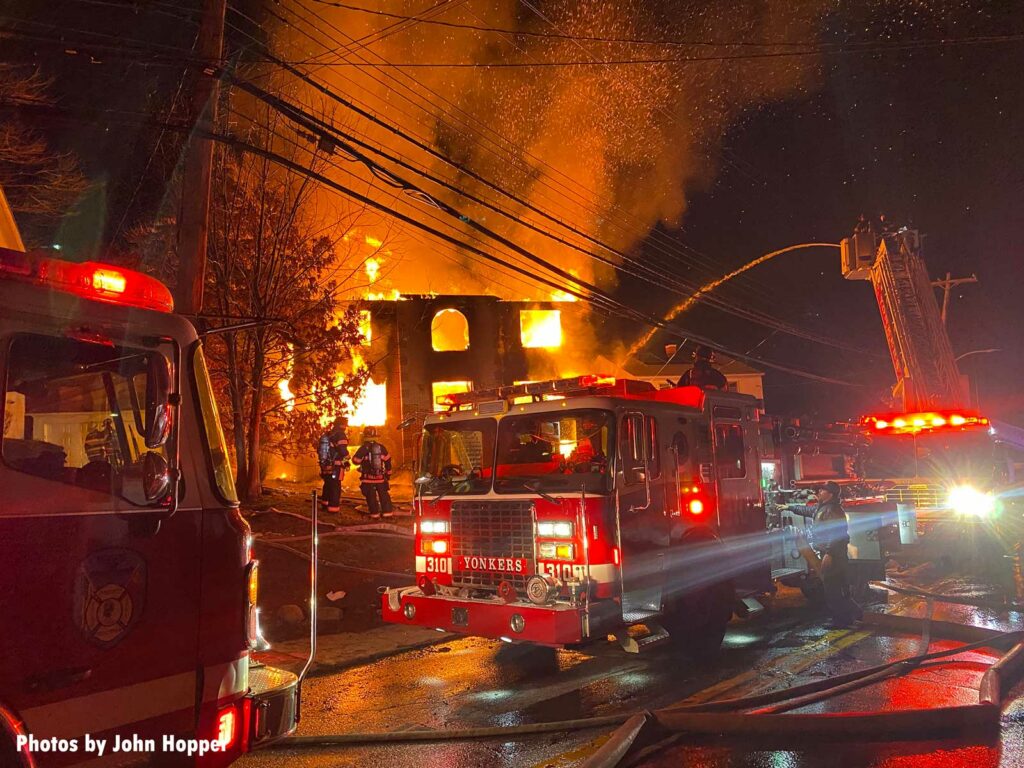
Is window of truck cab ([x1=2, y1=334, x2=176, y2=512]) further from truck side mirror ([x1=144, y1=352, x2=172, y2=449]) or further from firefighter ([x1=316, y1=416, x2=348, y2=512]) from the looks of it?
firefighter ([x1=316, y1=416, x2=348, y2=512])

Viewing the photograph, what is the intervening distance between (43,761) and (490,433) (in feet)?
16.0

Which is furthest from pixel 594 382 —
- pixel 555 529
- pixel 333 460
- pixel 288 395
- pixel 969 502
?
pixel 288 395

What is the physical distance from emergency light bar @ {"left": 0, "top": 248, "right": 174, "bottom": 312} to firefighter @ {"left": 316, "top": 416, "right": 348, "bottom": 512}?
10285mm

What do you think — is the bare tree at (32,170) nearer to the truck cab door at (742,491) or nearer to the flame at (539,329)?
the truck cab door at (742,491)

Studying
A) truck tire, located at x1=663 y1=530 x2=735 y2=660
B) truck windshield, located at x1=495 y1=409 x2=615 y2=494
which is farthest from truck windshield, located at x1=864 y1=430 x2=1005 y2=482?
truck windshield, located at x1=495 y1=409 x2=615 y2=494

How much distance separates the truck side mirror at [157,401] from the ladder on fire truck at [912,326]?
36.0 ft

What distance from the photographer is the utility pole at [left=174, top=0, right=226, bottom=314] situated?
7938 mm

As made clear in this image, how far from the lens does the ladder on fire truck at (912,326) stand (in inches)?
437

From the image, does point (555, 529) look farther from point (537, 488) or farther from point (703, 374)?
point (703, 374)

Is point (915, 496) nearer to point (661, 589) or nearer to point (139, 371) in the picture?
point (661, 589)

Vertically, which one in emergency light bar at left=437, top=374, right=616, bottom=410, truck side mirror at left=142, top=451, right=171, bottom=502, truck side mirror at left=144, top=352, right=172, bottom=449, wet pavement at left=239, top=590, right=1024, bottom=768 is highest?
emergency light bar at left=437, top=374, right=616, bottom=410

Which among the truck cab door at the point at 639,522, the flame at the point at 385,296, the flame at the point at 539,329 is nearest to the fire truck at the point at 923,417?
the truck cab door at the point at 639,522

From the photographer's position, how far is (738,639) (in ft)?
26.5

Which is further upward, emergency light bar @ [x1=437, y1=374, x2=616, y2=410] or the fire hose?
emergency light bar @ [x1=437, y1=374, x2=616, y2=410]
